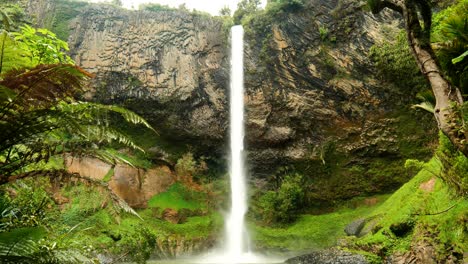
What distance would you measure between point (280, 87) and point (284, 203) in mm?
5560

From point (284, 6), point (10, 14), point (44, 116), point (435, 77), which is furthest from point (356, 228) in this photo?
point (10, 14)

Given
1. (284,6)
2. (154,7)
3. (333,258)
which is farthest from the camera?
(154,7)

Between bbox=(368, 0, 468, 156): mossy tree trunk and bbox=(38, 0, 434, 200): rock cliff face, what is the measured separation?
12.7 meters

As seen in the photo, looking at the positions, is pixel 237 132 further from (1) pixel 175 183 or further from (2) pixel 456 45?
(2) pixel 456 45

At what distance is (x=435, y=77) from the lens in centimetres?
329

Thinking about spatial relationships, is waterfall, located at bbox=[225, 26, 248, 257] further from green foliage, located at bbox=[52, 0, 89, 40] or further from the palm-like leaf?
the palm-like leaf

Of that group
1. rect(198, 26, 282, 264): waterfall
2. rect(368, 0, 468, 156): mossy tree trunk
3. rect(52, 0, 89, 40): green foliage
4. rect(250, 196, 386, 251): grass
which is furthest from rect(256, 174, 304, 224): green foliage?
rect(52, 0, 89, 40): green foliage

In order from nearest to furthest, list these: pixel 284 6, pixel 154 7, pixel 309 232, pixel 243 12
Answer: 1. pixel 309 232
2. pixel 284 6
3. pixel 243 12
4. pixel 154 7

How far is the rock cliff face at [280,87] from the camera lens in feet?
52.0

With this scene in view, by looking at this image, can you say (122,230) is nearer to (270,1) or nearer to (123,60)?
(123,60)

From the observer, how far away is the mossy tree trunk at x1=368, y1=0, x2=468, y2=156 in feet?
9.89

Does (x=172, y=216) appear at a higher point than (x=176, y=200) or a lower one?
lower

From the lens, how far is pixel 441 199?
22.2 feet

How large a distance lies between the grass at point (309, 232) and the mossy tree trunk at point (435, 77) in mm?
11394
